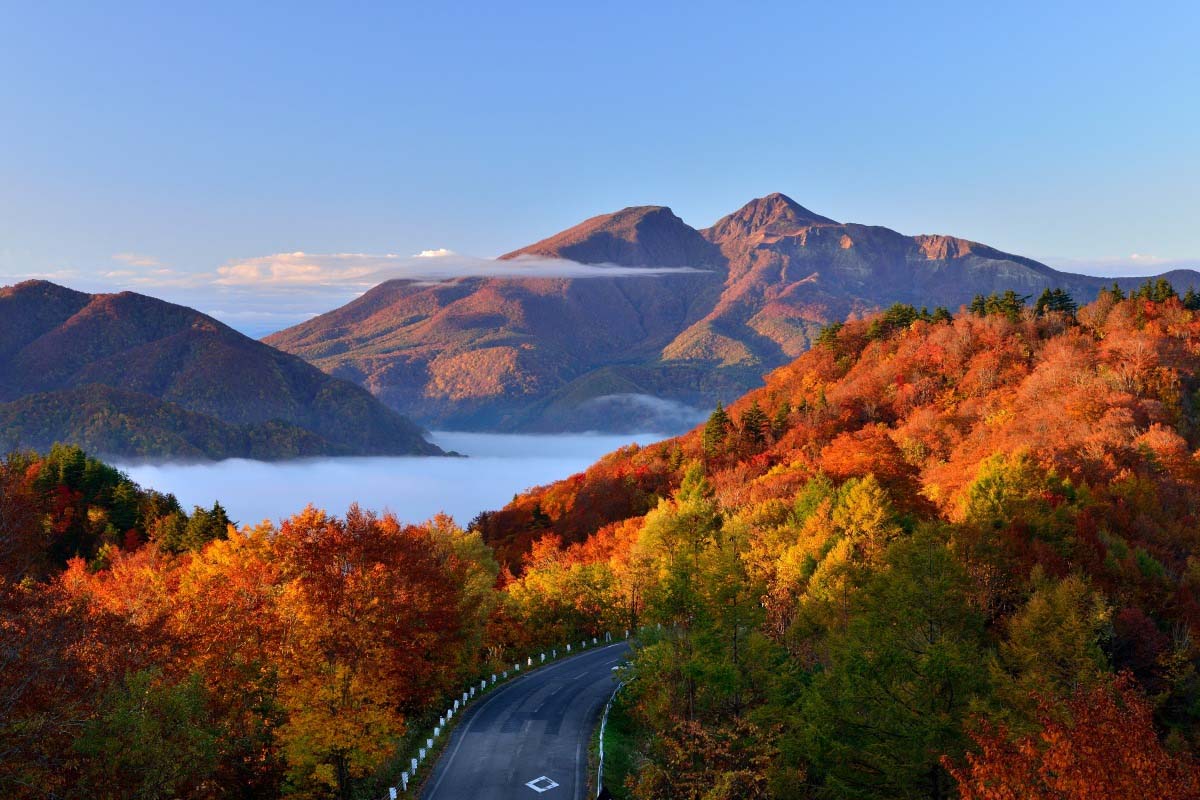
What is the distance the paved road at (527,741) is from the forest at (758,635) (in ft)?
7.29

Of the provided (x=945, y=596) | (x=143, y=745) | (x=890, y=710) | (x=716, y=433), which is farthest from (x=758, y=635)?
(x=716, y=433)

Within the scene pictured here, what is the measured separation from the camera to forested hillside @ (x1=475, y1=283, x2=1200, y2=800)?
30.7 meters

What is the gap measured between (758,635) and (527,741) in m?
12.1

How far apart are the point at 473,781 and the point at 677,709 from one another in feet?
29.4

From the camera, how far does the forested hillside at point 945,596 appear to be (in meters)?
30.7

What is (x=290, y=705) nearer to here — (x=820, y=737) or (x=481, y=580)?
(x=820, y=737)

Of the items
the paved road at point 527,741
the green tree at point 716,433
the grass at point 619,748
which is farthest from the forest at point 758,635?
the green tree at point 716,433

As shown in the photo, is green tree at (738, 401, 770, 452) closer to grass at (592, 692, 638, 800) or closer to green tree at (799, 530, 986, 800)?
grass at (592, 692, 638, 800)

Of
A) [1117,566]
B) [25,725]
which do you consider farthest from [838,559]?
[25,725]

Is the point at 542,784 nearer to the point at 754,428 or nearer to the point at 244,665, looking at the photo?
the point at 244,665

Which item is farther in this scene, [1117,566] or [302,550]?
[1117,566]

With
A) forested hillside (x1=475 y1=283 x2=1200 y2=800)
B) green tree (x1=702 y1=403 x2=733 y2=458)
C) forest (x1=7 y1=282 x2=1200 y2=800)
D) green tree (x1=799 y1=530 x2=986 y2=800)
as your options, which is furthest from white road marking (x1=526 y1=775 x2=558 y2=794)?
green tree (x1=702 y1=403 x2=733 y2=458)

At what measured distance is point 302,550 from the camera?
4059cm

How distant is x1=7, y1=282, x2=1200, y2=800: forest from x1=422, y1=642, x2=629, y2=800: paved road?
2221 millimetres
